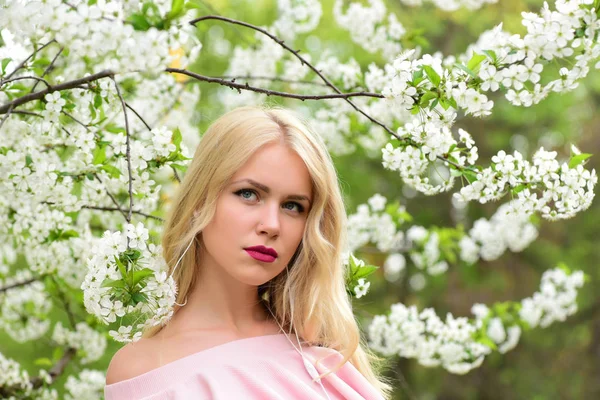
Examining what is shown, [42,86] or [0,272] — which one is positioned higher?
[42,86]

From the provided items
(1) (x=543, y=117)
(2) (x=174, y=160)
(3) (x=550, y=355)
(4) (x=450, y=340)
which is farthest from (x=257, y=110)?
(3) (x=550, y=355)

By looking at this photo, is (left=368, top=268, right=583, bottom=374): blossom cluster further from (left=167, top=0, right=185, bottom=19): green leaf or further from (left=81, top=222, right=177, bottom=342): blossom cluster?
(left=167, top=0, right=185, bottom=19): green leaf

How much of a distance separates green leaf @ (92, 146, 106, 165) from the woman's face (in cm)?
49

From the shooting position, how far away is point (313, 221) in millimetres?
2658

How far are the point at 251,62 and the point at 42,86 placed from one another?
1760mm

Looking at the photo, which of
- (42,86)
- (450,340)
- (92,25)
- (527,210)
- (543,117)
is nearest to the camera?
(92,25)

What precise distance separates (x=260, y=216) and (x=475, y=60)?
796 millimetres

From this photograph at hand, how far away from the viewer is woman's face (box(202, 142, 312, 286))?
2.48 meters

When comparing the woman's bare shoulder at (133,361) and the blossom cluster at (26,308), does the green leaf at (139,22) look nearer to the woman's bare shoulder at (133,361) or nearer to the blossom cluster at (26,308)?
the woman's bare shoulder at (133,361)

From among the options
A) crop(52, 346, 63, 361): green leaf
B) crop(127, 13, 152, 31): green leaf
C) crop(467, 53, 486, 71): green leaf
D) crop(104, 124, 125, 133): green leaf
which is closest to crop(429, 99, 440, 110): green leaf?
crop(467, 53, 486, 71): green leaf

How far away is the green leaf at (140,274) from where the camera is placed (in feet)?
6.69

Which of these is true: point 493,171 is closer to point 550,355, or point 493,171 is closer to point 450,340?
point 450,340

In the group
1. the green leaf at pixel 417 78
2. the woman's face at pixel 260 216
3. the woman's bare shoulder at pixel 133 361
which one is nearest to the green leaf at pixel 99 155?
the woman's face at pixel 260 216

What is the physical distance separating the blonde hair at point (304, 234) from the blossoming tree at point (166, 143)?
13 centimetres
